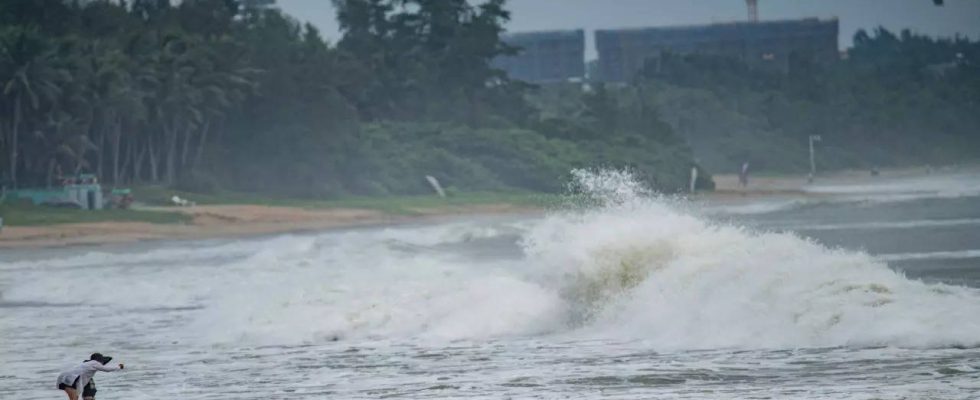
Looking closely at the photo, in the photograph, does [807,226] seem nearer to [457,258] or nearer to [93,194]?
[457,258]

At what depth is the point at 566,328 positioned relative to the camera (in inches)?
960

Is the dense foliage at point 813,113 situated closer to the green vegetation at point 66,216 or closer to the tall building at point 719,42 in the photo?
the tall building at point 719,42

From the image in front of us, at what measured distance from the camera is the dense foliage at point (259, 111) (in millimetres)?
66000

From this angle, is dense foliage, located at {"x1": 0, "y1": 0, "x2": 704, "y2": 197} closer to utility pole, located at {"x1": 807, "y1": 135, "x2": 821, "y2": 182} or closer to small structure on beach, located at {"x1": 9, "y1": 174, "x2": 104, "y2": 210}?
small structure on beach, located at {"x1": 9, "y1": 174, "x2": 104, "y2": 210}

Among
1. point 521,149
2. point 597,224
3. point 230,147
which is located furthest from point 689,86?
point 597,224

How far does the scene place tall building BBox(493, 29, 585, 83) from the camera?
177875 millimetres

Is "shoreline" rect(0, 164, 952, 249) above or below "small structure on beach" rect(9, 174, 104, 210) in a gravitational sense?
below

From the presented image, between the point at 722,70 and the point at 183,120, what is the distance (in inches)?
3225

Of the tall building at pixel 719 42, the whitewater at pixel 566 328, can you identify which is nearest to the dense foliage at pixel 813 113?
the tall building at pixel 719 42

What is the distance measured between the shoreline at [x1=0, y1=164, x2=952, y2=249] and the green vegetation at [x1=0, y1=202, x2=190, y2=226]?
50cm

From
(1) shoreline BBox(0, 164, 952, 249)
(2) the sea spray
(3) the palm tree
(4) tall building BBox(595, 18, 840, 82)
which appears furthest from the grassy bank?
(4) tall building BBox(595, 18, 840, 82)

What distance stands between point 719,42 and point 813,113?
150ft

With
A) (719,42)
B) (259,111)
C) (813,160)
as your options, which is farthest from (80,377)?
(719,42)

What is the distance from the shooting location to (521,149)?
91000 millimetres
